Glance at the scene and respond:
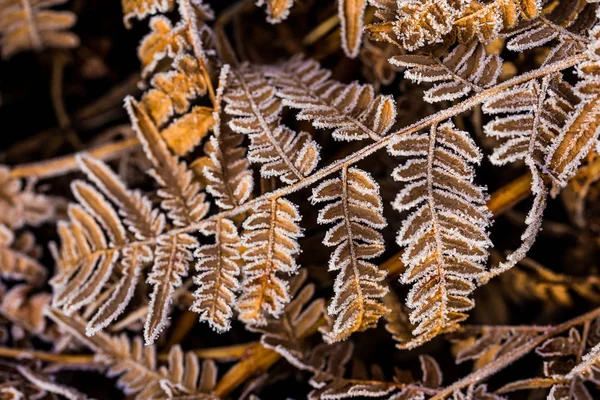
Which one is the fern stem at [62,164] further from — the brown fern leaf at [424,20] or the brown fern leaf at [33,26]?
the brown fern leaf at [424,20]

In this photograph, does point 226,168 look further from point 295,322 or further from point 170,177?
point 295,322

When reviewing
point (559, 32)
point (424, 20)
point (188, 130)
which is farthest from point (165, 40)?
point (559, 32)

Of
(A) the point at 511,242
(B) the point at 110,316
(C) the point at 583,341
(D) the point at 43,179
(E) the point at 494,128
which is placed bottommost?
(C) the point at 583,341

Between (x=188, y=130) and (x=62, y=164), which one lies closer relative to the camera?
(x=188, y=130)

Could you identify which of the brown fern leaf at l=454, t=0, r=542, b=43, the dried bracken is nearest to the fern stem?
the dried bracken

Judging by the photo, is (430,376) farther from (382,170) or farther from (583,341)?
(382,170)

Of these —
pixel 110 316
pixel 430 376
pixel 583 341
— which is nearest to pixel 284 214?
pixel 110 316

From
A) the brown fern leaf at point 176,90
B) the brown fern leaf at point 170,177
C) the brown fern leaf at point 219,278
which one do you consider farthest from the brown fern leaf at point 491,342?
the brown fern leaf at point 176,90
